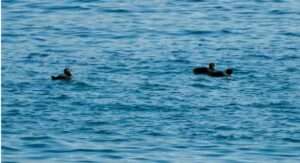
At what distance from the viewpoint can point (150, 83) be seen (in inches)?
893

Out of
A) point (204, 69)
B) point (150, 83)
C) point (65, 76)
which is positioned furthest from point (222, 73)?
point (65, 76)

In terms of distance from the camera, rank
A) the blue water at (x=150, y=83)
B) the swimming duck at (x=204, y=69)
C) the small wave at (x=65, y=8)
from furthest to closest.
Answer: the small wave at (x=65, y=8)
the swimming duck at (x=204, y=69)
the blue water at (x=150, y=83)

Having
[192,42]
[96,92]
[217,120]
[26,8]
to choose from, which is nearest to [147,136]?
[217,120]

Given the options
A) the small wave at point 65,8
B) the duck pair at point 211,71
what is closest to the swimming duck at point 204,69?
the duck pair at point 211,71

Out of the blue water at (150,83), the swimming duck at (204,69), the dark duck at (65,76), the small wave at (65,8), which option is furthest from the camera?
the small wave at (65,8)

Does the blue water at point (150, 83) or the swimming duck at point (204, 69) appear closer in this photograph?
the blue water at point (150, 83)

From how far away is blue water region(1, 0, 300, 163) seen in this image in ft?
59.7

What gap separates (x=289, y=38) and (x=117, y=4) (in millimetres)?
7505

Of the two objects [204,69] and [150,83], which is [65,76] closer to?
[150,83]

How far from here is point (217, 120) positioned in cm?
1997

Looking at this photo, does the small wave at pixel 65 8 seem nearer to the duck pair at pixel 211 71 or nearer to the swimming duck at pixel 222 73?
the duck pair at pixel 211 71

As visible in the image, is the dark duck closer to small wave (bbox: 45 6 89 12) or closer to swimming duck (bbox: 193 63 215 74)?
swimming duck (bbox: 193 63 215 74)

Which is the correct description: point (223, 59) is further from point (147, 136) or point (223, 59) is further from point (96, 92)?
point (147, 136)

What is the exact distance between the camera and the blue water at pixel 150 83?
18.2 meters
